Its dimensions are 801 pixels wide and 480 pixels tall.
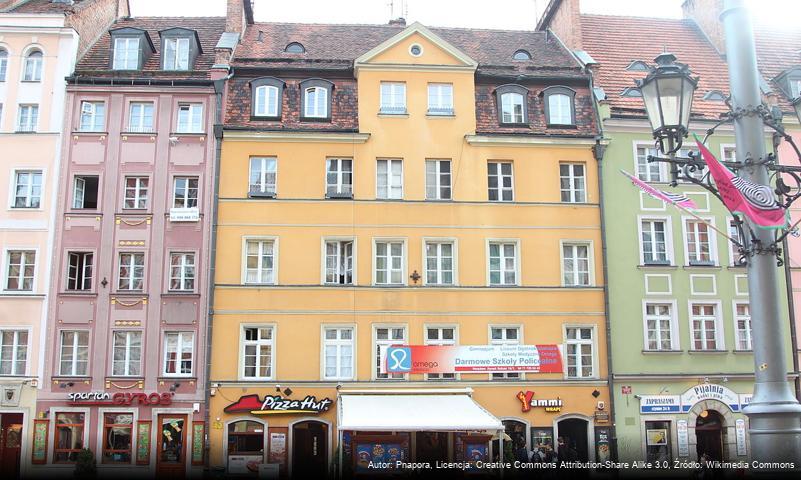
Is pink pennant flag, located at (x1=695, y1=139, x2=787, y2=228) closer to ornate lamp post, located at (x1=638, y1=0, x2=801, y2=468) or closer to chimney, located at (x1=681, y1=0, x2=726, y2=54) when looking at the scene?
ornate lamp post, located at (x1=638, y1=0, x2=801, y2=468)

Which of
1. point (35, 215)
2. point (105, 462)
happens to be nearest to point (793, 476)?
point (105, 462)

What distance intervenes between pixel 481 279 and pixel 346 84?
27.8 feet

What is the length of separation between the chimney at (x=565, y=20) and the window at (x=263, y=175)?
12771mm

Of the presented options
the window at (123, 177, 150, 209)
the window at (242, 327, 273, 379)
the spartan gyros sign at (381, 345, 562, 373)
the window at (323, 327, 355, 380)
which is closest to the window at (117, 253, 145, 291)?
the window at (123, 177, 150, 209)

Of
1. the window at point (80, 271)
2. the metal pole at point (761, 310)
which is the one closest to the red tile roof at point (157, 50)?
the window at point (80, 271)

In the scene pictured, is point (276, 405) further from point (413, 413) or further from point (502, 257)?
point (502, 257)

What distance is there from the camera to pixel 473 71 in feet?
98.8

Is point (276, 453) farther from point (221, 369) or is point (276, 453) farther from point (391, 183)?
point (391, 183)

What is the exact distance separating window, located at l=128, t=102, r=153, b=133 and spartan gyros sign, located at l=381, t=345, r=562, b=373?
445 inches

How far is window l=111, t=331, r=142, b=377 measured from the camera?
27.5 metres

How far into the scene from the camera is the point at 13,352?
27516mm

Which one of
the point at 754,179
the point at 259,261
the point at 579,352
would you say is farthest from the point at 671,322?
the point at 754,179

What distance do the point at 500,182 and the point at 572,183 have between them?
2.57 metres

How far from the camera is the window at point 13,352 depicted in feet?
90.0
